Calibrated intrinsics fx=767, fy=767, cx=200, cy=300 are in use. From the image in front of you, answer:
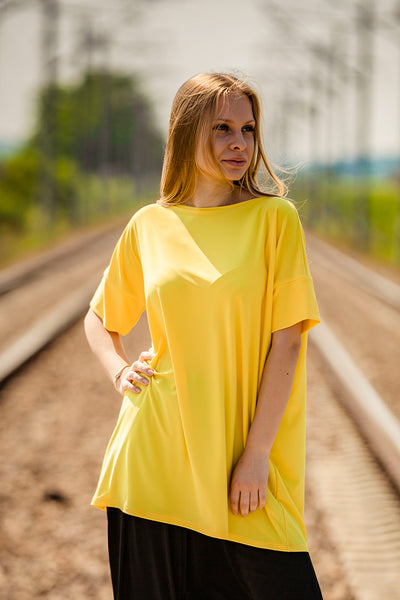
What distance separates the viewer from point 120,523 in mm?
1984

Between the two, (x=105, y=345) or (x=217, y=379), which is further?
(x=105, y=345)

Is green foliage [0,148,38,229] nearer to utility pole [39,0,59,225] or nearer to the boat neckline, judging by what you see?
utility pole [39,0,59,225]

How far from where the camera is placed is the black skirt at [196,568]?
Answer: 187 centimetres

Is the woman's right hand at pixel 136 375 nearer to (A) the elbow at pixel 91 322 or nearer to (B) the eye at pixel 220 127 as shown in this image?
(A) the elbow at pixel 91 322

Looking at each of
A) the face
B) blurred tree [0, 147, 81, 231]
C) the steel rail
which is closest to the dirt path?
the steel rail

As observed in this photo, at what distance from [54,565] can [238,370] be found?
81.3 inches

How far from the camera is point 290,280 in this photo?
187 centimetres

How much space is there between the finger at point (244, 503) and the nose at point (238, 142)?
879 millimetres

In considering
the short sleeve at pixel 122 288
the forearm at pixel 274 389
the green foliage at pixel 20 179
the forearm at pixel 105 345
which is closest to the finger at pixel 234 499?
the forearm at pixel 274 389

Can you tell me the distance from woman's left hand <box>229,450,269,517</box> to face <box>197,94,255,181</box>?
0.72 metres

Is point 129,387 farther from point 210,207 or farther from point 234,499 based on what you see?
point 210,207

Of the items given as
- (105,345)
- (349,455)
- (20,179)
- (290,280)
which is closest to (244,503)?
(290,280)

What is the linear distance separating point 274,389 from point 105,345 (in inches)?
24.2

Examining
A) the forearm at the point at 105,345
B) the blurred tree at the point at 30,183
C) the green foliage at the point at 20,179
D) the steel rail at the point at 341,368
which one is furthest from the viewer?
the green foliage at the point at 20,179
